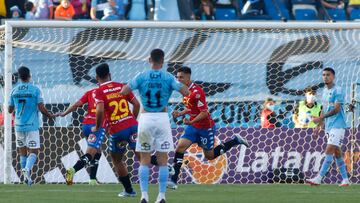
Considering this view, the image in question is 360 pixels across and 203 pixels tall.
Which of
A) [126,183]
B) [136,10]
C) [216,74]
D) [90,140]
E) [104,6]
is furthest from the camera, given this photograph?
[136,10]

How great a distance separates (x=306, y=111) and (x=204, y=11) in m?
4.52

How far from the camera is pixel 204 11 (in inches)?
1022

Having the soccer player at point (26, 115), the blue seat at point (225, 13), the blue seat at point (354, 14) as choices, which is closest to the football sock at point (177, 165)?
the soccer player at point (26, 115)

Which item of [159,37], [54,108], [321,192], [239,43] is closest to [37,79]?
[54,108]

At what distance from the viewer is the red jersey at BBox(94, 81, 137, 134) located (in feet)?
52.0

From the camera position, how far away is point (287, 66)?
22562 millimetres

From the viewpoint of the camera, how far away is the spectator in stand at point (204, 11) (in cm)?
2592

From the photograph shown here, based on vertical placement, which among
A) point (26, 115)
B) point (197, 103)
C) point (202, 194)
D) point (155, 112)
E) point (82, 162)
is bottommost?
point (202, 194)

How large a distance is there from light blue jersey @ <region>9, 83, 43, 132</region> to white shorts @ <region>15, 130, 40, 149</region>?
0.07m

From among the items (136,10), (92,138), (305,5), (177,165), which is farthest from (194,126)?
(305,5)

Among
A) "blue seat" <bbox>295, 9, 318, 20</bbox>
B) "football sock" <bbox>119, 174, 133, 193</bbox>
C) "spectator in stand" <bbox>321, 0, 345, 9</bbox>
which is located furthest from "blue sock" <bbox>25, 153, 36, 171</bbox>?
"spectator in stand" <bbox>321, 0, 345, 9</bbox>

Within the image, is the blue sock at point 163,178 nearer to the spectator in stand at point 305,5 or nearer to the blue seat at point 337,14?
the spectator in stand at point 305,5

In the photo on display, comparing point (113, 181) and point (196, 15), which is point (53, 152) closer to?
point (113, 181)

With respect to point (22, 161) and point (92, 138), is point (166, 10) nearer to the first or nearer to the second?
point (22, 161)
